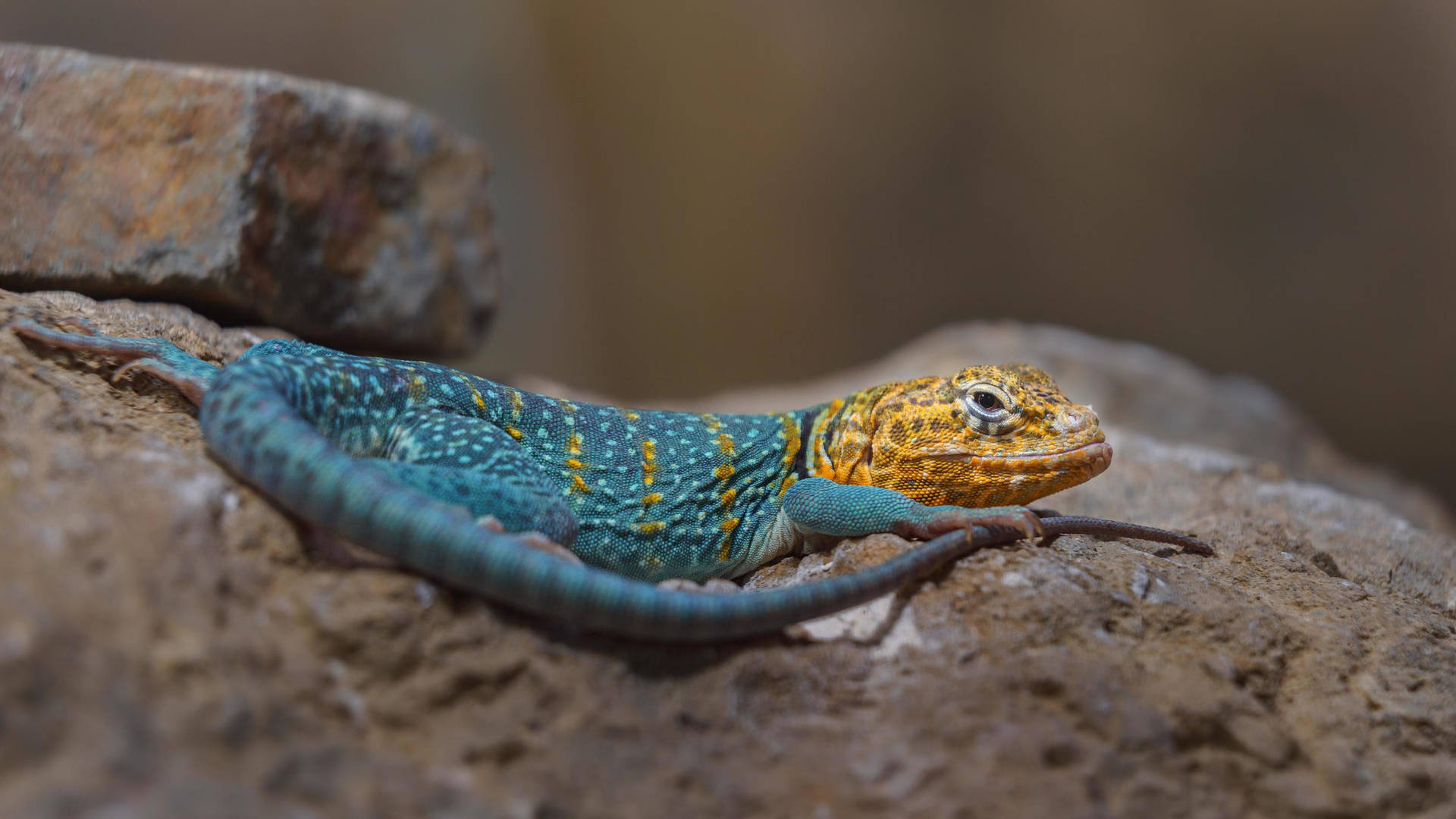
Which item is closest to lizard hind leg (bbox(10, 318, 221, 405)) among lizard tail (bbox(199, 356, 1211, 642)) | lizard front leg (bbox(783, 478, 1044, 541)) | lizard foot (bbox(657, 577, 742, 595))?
lizard tail (bbox(199, 356, 1211, 642))

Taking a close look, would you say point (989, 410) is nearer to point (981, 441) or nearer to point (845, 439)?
point (981, 441)

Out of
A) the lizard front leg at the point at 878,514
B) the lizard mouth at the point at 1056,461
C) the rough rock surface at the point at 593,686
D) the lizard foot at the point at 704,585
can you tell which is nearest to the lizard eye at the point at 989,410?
the lizard mouth at the point at 1056,461

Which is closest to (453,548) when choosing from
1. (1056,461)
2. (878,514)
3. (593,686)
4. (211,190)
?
(593,686)

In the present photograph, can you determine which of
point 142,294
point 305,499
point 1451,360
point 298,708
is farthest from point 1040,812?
point 1451,360

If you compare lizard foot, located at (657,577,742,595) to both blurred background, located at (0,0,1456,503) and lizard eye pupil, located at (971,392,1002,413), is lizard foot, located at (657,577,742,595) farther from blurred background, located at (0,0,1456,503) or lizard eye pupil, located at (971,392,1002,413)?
blurred background, located at (0,0,1456,503)

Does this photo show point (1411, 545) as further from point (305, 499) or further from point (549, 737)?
point (305, 499)

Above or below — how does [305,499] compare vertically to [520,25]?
below
